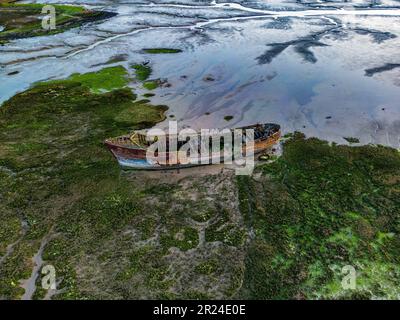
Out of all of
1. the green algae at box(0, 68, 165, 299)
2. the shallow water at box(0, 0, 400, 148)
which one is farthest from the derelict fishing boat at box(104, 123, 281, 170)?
the shallow water at box(0, 0, 400, 148)

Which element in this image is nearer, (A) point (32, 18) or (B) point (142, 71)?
(B) point (142, 71)

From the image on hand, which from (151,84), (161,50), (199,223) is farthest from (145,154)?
(161,50)

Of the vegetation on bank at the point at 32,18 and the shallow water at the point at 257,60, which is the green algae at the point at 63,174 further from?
the vegetation on bank at the point at 32,18

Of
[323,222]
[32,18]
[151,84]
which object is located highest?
[32,18]

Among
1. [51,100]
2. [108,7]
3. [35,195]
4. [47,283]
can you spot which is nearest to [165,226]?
[47,283]

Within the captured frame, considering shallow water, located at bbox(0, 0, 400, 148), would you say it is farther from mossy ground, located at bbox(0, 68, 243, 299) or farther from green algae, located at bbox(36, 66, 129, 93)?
mossy ground, located at bbox(0, 68, 243, 299)

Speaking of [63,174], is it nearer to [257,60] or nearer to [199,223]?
[199,223]

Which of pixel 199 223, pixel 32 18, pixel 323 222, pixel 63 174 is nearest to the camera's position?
pixel 323 222
